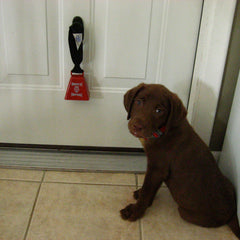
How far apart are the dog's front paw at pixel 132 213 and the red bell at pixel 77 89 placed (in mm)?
572

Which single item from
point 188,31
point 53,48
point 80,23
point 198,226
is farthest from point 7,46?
point 198,226

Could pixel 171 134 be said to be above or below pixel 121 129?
above

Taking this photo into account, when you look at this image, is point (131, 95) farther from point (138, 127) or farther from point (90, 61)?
point (90, 61)

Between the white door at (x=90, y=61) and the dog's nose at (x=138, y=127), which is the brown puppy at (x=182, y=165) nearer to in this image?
the dog's nose at (x=138, y=127)

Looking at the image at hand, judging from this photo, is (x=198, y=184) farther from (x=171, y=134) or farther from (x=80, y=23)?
(x=80, y=23)

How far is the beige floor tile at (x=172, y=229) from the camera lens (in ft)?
3.69

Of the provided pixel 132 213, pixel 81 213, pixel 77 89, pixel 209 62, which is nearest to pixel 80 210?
pixel 81 213

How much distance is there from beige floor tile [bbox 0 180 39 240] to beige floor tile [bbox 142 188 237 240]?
1.58 ft

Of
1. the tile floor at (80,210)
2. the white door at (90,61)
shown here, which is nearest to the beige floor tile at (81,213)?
the tile floor at (80,210)

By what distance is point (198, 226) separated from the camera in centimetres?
117

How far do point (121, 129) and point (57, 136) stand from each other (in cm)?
36

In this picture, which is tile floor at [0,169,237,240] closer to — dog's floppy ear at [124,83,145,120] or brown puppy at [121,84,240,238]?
Result: brown puppy at [121,84,240,238]

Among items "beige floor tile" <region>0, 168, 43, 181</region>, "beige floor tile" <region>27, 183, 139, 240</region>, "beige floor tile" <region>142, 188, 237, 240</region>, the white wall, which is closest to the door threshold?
"beige floor tile" <region>0, 168, 43, 181</region>

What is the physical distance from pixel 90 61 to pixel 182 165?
0.69m
